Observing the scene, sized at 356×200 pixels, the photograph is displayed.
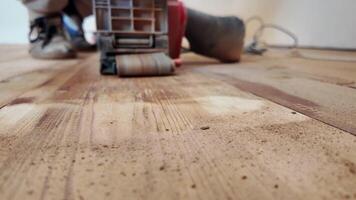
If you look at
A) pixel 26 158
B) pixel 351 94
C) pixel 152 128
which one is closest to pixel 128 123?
pixel 152 128

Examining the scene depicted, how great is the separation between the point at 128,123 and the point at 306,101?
336mm

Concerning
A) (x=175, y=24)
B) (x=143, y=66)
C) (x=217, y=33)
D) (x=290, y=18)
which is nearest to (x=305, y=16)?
(x=290, y=18)

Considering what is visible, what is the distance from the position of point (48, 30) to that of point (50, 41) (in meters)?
0.05

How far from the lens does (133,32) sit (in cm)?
110

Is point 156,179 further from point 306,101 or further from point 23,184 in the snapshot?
point 306,101

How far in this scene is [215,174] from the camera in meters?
0.32

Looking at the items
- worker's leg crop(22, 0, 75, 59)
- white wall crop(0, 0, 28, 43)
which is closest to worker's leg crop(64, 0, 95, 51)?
worker's leg crop(22, 0, 75, 59)

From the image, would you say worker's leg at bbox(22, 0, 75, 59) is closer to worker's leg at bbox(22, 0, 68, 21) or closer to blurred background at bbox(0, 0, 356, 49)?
worker's leg at bbox(22, 0, 68, 21)

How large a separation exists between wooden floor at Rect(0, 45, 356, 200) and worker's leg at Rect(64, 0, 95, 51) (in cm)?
125

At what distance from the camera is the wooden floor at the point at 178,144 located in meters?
0.30

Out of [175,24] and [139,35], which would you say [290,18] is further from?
[139,35]

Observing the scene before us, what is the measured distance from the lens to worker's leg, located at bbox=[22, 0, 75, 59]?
4.98 ft

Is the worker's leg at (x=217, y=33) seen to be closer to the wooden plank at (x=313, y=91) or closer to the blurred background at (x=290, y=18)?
the wooden plank at (x=313, y=91)

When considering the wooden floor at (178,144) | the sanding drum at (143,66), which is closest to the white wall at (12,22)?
the sanding drum at (143,66)
